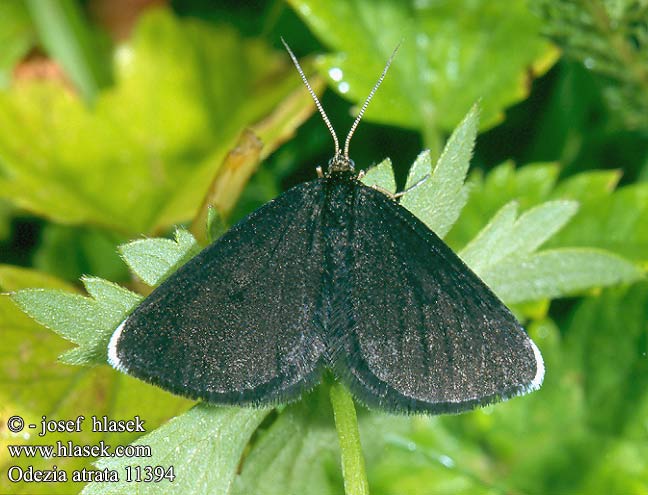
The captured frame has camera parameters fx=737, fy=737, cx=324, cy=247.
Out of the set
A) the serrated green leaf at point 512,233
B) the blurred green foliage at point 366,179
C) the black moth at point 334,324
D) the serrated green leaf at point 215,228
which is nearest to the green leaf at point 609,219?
the blurred green foliage at point 366,179

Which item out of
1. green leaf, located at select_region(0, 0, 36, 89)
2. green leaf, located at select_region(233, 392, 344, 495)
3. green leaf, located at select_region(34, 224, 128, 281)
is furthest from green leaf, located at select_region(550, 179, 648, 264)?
green leaf, located at select_region(0, 0, 36, 89)

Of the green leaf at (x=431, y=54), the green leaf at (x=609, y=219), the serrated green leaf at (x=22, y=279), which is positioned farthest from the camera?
the green leaf at (x=431, y=54)

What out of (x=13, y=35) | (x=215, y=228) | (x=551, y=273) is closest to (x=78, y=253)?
(x=13, y=35)

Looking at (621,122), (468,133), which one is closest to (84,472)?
(468,133)

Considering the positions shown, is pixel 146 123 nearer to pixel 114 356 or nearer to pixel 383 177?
pixel 383 177

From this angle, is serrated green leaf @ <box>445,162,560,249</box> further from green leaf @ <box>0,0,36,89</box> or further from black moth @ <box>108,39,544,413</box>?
green leaf @ <box>0,0,36,89</box>

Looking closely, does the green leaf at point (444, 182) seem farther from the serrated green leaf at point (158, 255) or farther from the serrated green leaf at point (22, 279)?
the serrated green leaf at point (22, 279)
